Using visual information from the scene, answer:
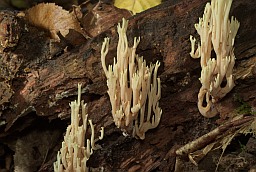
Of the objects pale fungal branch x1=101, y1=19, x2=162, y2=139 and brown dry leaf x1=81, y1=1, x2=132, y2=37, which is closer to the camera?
pale fungal branch x1=101, y1=19, x2=162, y2=139

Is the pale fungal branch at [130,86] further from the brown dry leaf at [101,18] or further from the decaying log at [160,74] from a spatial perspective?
the brown dry leaf at [101,18]

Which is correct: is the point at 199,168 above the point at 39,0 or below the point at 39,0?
below

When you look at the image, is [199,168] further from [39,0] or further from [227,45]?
[39,0]

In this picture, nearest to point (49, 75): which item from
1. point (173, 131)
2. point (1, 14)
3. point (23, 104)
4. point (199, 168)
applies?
point (23, 104)

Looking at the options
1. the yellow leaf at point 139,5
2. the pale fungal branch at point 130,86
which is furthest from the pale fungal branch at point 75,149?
the yellow leaf at point 139,5

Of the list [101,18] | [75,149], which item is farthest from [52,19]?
[75,149]

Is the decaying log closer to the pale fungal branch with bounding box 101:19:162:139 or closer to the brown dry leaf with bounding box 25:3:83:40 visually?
the pale fungal branch with bounding box 101:19:162:139

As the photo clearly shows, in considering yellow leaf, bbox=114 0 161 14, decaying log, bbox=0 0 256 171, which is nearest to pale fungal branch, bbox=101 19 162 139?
decaying log, bbox=0 0 256 171
